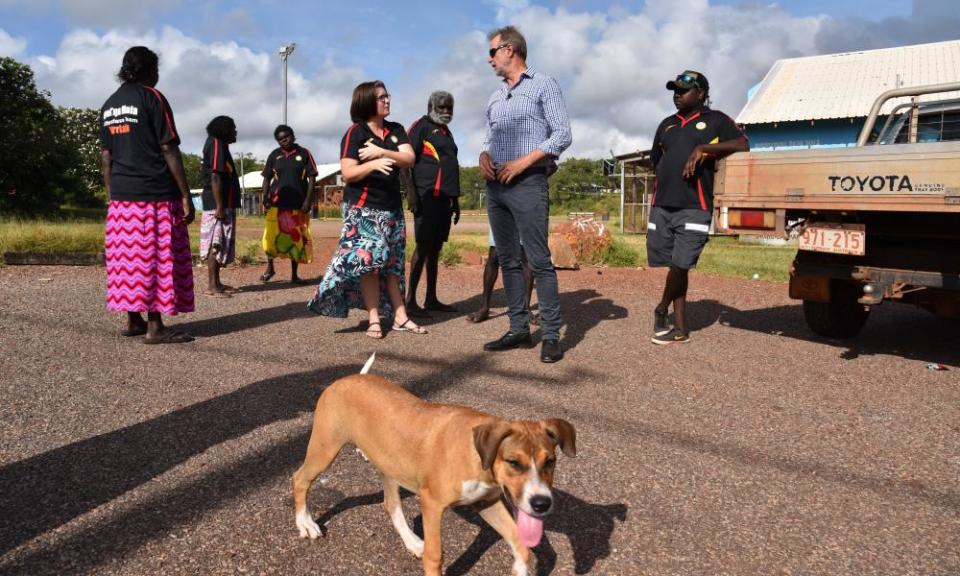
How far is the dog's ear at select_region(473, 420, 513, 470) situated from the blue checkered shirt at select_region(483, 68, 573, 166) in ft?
10.9

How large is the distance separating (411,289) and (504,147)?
93.1 inches

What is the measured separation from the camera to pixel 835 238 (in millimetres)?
5125

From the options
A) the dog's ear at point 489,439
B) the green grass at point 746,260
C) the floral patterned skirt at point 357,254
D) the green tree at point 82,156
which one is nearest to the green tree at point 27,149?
the green tree at point 82,156

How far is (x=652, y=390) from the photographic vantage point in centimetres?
458

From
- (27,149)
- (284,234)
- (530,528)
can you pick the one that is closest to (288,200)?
(284,234)

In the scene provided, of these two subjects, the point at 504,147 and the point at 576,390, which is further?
the point at 504,147

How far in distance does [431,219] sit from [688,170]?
260 centimetres

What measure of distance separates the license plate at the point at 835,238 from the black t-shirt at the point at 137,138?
15.7ft

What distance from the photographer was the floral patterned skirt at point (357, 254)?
5812mm

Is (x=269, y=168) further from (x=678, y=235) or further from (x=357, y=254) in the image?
(x=678, y=235)

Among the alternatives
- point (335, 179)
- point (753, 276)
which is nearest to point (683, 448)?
point (753, 276)

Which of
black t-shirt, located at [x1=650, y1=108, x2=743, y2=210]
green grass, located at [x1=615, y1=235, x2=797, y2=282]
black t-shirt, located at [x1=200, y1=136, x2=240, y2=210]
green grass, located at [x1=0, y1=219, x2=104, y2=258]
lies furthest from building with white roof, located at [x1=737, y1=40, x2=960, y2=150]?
green grass, located at [x1=0, y1=219, x2=104, y2=258]

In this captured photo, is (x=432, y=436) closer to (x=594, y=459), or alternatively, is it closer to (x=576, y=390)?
(x=594, y=459)

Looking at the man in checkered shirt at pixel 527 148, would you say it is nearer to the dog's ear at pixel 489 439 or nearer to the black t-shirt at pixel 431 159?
the black t-shirt at pixel 431 159
